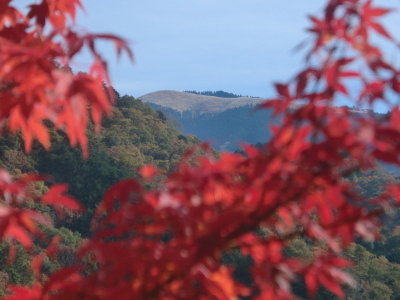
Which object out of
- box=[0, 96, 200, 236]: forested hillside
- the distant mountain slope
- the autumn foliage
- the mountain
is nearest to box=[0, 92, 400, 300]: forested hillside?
box=[0, 96, 200, 236]: forested hillside

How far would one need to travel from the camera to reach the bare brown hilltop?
60594mm

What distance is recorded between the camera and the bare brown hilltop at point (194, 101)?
60.6m

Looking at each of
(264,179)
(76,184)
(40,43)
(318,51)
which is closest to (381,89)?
(318,51)

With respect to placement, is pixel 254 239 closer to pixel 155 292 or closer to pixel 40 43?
pixel 155 292

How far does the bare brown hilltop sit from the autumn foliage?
190 feet

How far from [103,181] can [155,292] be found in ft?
47.5

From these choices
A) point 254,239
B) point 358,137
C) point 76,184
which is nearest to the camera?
point 358,137

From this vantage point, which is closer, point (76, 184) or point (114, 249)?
point (114, 249)

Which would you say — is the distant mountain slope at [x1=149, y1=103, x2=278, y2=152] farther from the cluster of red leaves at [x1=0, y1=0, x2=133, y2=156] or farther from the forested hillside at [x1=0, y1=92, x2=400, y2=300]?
the cluster of red leaves at [x1=0, y1=0, x2=133, y2=156]

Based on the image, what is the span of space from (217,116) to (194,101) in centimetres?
821

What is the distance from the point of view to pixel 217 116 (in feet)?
193

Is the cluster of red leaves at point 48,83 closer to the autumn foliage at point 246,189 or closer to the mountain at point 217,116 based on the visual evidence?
the autumn foliage at point 246,189

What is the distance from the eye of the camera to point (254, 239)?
2.00ft

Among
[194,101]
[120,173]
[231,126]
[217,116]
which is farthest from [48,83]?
[194,101]
